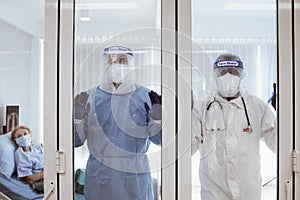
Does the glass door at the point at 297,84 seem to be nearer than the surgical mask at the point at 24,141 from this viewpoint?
Yes

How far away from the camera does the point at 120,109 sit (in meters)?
1.79

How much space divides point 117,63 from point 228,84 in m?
0.59

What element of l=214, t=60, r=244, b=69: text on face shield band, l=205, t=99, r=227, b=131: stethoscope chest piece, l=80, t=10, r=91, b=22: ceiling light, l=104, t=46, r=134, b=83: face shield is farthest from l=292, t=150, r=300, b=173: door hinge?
l=80, t=10, r=91, b=22: ceiling light

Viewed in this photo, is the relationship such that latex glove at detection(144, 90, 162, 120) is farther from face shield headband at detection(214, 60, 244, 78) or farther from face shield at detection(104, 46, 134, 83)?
face shield headband at detection(214, 60, 244, 78)

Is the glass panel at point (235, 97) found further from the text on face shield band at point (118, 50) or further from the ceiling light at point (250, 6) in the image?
the text on face shield band at point (118, 50)

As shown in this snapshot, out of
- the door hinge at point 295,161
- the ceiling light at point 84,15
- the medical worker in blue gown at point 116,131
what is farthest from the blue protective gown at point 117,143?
the door hinge at point 295,161

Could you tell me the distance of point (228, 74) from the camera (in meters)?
1.76

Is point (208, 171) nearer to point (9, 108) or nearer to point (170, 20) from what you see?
point (170, 20)

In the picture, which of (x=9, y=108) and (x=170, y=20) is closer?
(x=170, y=20)

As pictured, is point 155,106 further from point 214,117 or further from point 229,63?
point 229,63

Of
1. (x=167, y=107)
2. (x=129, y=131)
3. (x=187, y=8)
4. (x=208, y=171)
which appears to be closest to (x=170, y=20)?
(x=187, y=8)

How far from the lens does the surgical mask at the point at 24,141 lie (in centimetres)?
183

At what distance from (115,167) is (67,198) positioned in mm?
297

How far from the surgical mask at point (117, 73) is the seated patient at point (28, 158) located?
0.54 meters
